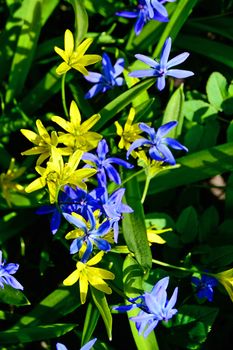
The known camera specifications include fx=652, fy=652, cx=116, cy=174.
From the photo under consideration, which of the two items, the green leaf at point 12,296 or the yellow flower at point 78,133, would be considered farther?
the green leaf at point 12,296

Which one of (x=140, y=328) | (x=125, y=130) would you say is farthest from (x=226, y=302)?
(x=125, y=130)

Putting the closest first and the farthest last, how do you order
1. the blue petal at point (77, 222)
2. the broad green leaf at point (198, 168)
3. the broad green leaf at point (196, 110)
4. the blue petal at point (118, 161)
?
the blue petal at point (77, 222) → the blue petal at point (118, 161) → the broad green leaf at point (198, 168) → the broad green leaf at point (196, 110)

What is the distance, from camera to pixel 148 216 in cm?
184

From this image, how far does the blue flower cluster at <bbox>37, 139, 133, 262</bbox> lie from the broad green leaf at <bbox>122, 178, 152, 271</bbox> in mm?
68

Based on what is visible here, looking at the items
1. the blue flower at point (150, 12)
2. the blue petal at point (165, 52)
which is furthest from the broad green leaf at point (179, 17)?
the blue petal at point (165, 52)

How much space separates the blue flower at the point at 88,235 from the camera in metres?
1.46

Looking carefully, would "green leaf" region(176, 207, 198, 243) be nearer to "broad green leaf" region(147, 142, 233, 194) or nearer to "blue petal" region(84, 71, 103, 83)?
"broad green leaf" region(147, 142, 233, 194)

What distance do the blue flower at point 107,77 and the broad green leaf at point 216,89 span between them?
0.25 meters

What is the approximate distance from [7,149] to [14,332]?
0.64 meters

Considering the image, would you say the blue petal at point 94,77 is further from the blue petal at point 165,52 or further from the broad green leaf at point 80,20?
the blue petal at point 165,52

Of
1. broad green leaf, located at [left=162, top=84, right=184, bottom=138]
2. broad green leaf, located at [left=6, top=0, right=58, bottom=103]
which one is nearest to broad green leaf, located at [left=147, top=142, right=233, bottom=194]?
broad green leaf, located at [left=162, top=84, right=184, bottom=138]

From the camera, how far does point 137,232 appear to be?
5.40 feet

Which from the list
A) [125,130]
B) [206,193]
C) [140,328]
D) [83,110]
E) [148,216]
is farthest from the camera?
[206,193]

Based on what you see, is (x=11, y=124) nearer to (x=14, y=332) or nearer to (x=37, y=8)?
(x=37, y=8)
